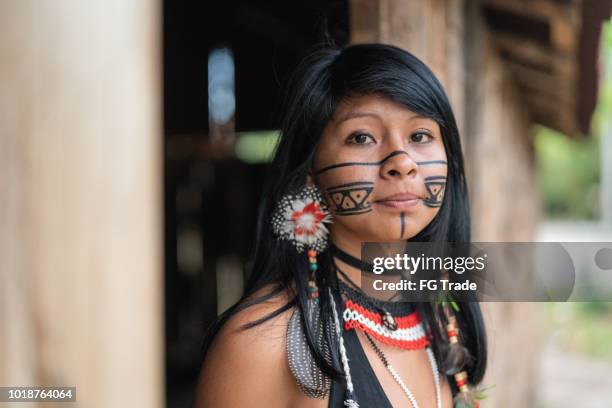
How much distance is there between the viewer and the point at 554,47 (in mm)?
3902

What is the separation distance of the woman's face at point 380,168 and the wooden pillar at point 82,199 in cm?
59

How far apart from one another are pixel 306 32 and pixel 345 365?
318cm

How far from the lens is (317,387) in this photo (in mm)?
1318

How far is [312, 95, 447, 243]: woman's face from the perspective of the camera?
1.38m

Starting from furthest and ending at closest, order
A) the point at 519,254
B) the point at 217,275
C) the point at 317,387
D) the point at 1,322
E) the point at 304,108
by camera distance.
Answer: the point at 217,275 → the point at 519,254 → the point at 304,108 → the point at 317,387 → the point at 1,322

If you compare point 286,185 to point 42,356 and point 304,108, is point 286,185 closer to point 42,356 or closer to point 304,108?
point 304,108

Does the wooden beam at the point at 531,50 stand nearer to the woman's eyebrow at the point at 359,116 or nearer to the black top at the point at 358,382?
the woman's eyebrow at the point at 359,116

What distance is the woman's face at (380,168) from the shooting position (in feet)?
4.52

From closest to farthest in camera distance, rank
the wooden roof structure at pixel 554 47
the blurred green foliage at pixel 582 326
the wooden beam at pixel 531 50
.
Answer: the wooden roof structure at pixel 554 47 < the wooden beam at pixel 531 50 < the blurred green foliage at pixel 582 326

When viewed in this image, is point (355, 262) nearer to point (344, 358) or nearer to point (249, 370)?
point (344, 358)

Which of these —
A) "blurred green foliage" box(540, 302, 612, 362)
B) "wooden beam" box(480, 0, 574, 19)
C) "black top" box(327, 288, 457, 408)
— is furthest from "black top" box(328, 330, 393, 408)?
"blurred green foliage" box(540, 302, 612, 362)

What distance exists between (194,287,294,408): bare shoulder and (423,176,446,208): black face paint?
1.36ft

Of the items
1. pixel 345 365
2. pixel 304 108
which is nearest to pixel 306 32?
pixel 304 108

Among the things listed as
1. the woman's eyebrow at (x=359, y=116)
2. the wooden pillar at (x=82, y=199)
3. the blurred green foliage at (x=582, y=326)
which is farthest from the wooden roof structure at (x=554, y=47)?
the blurred green foliage at (x=582, y=326)
